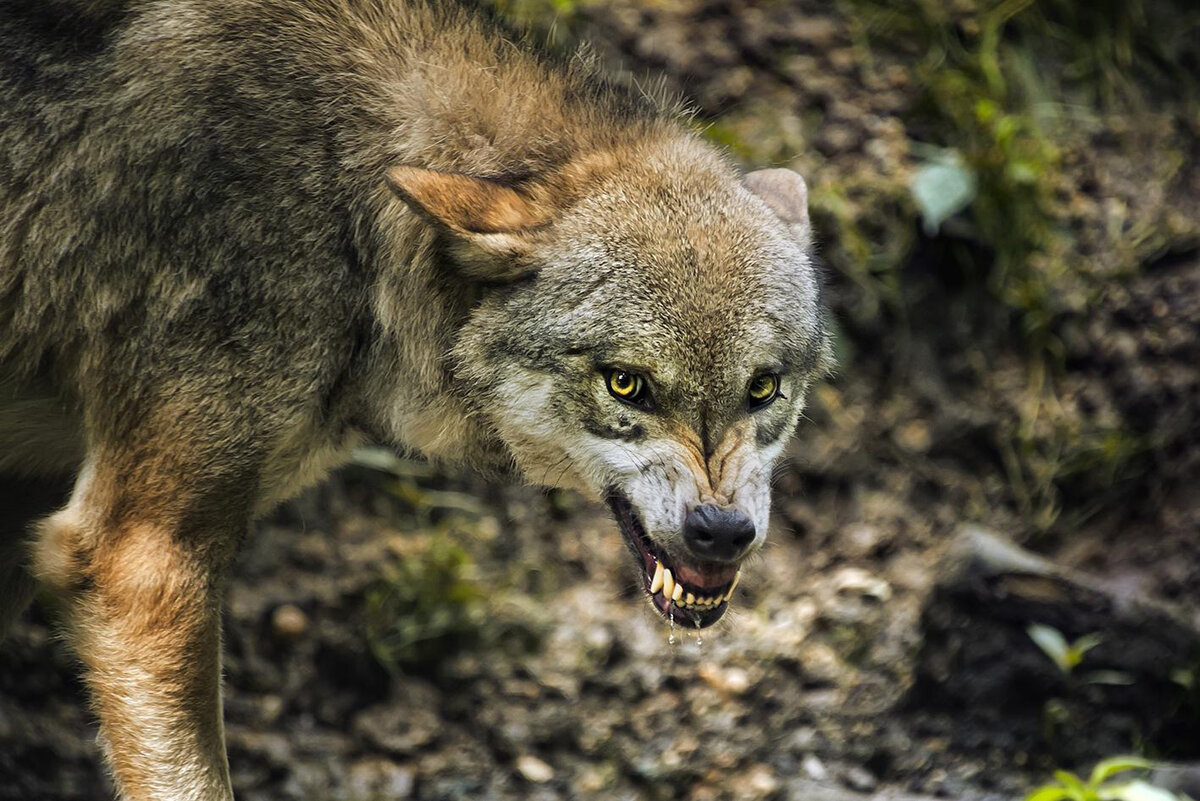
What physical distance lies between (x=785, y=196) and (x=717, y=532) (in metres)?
1.66

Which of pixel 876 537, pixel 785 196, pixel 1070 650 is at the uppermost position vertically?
pixel 785 196

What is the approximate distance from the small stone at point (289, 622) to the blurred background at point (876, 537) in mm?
18

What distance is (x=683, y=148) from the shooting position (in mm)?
5004

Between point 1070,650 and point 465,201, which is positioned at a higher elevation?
point 465,201

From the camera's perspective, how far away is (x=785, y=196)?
5336 millimetres

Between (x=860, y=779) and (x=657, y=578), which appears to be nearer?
(x=657, y=578)

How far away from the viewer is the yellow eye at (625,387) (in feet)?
14.5

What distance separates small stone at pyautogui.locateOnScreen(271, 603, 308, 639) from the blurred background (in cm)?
2

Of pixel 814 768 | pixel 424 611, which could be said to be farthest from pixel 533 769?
pixel 814 768

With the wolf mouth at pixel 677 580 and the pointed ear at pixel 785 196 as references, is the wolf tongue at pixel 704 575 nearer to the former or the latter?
the wolf mouth at pixel 677 580

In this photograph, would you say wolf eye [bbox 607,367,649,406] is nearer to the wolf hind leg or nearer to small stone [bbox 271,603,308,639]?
the wolf hind leg

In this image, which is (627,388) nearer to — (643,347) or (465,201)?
(643,347)

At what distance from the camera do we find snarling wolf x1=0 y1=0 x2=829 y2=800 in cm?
440

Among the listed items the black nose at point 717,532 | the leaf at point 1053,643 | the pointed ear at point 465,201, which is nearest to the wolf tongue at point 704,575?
the black nose at point 717,532
